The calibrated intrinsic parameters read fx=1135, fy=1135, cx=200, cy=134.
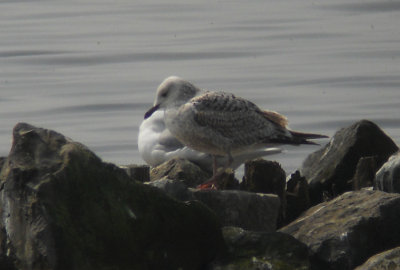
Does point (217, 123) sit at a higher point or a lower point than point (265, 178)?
higher

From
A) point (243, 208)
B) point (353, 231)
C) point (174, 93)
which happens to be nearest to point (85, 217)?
point (243, 208)

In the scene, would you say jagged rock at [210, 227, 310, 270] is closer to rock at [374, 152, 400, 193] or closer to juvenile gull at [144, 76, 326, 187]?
rock at [374, 152, 400, 193]

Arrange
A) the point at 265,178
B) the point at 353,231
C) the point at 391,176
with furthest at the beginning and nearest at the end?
1. the point at 265,178
2. the point at 391,176
3. the point at 353,231

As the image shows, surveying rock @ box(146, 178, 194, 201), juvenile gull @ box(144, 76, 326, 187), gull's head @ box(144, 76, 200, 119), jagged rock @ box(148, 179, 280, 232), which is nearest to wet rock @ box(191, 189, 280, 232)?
jagged rock @ box(148, 179, 280, 232)

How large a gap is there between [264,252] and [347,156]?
2.17 metres

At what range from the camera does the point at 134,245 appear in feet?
19.2

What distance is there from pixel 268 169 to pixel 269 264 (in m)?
1.77

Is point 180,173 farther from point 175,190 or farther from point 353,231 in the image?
point 353,231

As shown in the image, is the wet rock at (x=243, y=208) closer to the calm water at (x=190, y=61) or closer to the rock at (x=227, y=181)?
the rock at (x=227, y=181)

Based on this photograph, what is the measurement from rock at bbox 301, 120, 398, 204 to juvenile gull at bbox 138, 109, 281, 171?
128 cm

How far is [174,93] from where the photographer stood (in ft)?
29.4

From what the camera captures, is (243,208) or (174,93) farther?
(174,93)

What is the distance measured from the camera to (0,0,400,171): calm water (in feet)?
45.5

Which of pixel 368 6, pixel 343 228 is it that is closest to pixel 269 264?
pixel 343 228
